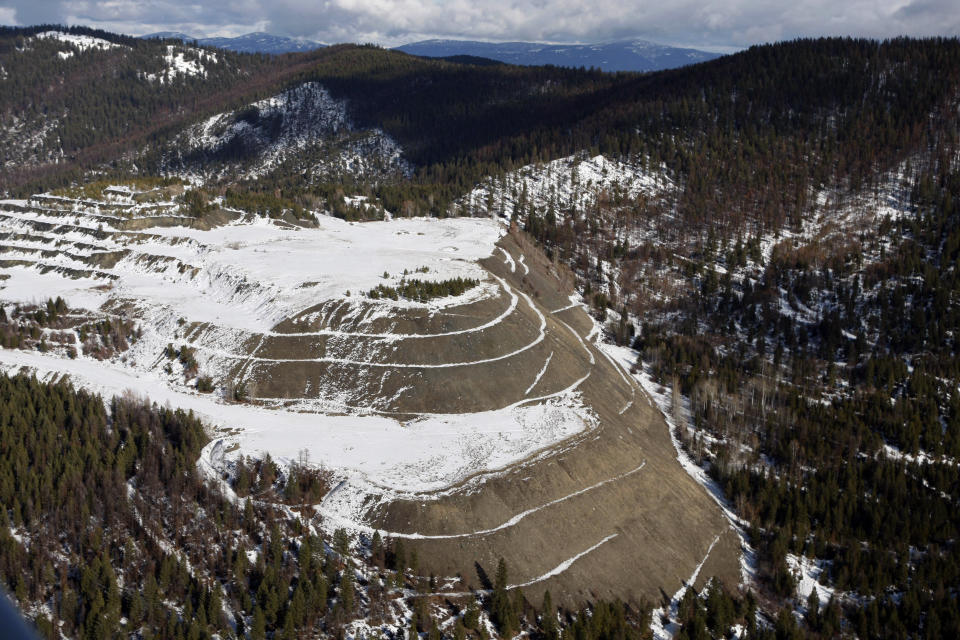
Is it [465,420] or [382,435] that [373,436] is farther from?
[465,420]

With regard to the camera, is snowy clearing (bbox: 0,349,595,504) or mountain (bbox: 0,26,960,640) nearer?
mountain (bbox: 0,26,960,640)

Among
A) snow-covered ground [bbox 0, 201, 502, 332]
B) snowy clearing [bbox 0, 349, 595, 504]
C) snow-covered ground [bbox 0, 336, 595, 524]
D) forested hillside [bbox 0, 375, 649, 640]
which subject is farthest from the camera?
snow-covered ground [bbox 0, 201, 502, 332]

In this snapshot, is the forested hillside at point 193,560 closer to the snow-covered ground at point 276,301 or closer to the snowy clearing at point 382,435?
the snowy clearing at point 382,435

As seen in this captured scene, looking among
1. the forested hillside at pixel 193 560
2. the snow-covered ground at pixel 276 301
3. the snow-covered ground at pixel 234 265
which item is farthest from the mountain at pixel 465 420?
Result: the snow-covered ground at pixel 234 265

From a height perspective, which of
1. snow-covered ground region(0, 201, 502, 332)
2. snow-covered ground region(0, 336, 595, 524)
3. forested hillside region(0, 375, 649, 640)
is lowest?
forested hillside region(0, 375, 649, 640)

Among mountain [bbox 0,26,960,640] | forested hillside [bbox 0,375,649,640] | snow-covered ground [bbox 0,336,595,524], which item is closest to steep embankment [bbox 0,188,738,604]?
snow-covered ground [bbox 0,336,595,524]

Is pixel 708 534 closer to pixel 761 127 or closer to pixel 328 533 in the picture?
pixel 328 533

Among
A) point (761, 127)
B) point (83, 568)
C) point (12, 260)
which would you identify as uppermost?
point (761, 127)

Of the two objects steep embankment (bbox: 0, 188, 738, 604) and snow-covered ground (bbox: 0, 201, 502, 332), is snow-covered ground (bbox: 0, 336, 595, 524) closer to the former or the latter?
steep embankment (bbox: 0, 188, 738, 604)

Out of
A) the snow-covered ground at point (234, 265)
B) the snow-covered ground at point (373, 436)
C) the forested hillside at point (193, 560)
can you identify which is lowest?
the forested hillside at point (193, 560)

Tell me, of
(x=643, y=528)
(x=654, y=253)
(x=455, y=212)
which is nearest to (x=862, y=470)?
(x=643, y=528)

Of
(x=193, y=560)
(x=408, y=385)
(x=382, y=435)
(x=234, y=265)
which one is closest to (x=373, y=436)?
(x=382, y=435)
